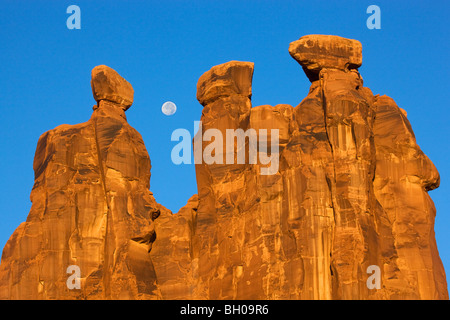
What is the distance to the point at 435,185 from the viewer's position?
81125 millimetres

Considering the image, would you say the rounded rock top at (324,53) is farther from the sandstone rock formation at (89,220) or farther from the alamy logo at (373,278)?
→ the alamy logo at (373,278)

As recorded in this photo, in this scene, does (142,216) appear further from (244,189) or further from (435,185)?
(435,185)

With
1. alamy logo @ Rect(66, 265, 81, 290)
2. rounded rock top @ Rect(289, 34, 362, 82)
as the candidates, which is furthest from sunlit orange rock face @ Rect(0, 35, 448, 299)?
alamy logo @ Rect(66, 265, 81, 290)

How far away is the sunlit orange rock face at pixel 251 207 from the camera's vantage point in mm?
77125

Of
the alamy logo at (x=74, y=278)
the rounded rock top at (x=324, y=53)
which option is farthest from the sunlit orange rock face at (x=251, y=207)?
the alamy logo at (x=74, y=278)

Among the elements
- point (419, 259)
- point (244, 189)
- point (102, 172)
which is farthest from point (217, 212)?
point (419, 259)

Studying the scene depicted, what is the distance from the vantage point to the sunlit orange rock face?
77.1m

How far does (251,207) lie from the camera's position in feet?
263

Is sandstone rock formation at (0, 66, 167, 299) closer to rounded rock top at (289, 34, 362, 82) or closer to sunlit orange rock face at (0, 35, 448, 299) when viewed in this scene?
sunlit orange rock face at (0, 35, 448, 299)

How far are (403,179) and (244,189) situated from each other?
9924 mm

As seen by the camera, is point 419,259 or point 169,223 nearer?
point 419,259

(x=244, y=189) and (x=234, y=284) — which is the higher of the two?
(x=244, y=189)
